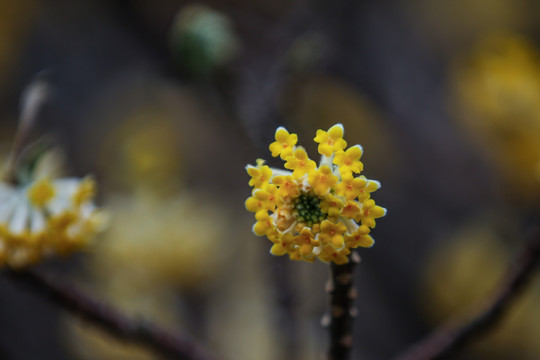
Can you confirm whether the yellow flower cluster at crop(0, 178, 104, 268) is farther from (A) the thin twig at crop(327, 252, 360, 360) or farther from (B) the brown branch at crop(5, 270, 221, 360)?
(A) the thin twig at crop(327, 252, 360, 360)

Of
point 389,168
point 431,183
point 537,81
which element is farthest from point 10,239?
point 431,183

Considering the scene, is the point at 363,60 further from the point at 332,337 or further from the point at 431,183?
the point at 332,337

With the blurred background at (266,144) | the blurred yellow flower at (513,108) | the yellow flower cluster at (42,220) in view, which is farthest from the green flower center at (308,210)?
the blurred yellow flower at (513,108)

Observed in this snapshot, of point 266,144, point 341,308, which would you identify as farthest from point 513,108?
point 341,308

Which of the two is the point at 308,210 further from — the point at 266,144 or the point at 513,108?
the point at 513,108

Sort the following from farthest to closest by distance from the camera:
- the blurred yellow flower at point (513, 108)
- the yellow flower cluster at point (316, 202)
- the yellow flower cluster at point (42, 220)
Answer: the blurred yellow flower at point (513, 108), the yellow flower cluster at point (42, 220), the yellow flower cluster at point (316, 202)

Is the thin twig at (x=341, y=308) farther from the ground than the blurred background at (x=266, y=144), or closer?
closer

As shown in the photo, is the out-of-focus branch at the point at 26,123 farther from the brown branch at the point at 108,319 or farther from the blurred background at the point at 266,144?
the blurred background at the point at 266,144
